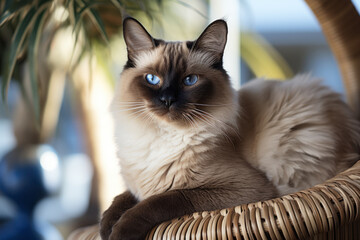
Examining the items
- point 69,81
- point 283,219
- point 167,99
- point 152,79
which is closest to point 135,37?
point 152,79

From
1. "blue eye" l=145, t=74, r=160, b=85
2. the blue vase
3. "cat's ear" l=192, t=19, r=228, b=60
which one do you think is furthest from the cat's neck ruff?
the blue vase

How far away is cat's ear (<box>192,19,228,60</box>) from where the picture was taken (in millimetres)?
1041

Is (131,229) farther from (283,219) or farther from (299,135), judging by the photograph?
(299,135)

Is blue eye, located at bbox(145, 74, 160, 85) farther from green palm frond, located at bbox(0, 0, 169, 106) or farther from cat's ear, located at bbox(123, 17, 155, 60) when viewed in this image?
green palm frond, located at bbox(0, 0, 169, 106)

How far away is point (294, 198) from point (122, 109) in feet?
1.79

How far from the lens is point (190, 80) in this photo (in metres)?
1.07

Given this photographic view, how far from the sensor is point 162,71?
1056mm

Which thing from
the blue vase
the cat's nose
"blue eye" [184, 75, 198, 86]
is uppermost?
"blue eye" [184, 75, 198, 86]

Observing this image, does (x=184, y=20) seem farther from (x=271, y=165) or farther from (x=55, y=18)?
(x=271, y=165)

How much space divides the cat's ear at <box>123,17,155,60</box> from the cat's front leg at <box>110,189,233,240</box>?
43cm

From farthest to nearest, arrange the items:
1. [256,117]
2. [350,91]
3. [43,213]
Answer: [43,213], [350,91], [256,117]

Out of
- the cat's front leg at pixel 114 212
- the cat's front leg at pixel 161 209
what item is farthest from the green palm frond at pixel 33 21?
the cat's front leg at pixel 161 209

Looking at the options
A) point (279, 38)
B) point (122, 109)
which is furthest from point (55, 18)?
point (279, 38)

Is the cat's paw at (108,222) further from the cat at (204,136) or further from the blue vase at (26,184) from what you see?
the blue vase at (26,184)
